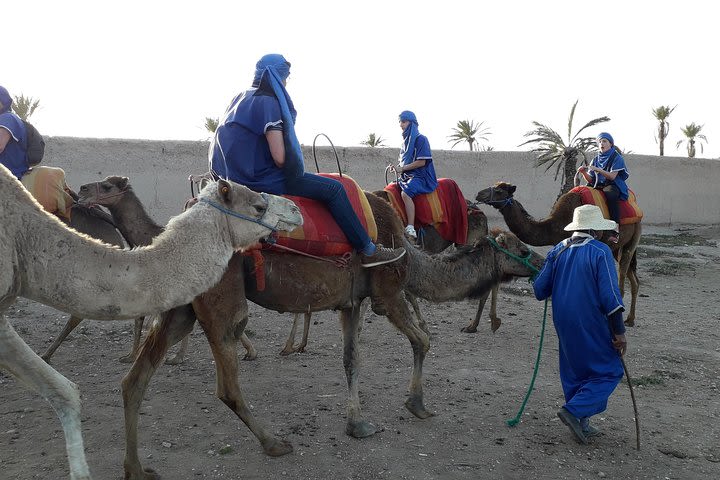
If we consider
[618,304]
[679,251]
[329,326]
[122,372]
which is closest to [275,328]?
[329,326]

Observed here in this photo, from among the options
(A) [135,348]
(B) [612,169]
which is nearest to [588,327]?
(A) [135,348]

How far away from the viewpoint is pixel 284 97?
438cm

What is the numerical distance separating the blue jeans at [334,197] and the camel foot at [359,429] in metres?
1.32

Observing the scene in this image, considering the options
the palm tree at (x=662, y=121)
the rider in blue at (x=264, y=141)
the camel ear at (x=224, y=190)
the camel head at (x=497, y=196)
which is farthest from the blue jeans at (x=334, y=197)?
the palm tree at (x=662, y=121)

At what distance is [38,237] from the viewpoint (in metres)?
3.25

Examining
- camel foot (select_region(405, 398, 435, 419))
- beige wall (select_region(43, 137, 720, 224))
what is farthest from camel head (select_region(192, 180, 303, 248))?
beige wall (select_region(43, 137, 720, 224))

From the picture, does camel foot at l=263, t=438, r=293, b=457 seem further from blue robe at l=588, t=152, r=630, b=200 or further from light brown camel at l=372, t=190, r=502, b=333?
blue robe at l=588, t=152, r=630, b=200

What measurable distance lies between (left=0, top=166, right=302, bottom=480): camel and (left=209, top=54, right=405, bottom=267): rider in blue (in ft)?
2.47

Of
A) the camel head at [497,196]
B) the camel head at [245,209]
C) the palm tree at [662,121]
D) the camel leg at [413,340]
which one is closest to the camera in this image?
the camel head at [245,209]

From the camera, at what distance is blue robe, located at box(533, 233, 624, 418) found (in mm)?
4785

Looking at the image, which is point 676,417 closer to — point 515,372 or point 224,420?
point 515,372

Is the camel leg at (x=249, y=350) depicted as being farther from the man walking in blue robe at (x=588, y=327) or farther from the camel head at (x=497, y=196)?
the camel head at (x=497, y=196)

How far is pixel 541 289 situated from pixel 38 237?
11.9ft

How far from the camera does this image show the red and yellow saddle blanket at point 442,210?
8.58 metres
